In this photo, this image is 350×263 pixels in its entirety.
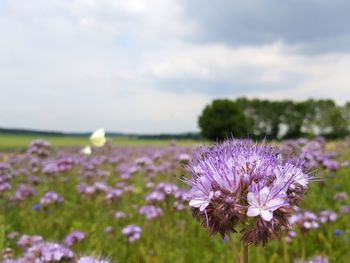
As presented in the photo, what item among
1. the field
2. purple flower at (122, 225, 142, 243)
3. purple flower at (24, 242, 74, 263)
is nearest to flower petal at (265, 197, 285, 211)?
purple flower at (24, 242, 74, 263)

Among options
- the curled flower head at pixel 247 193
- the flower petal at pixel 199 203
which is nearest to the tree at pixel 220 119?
the curled flower head at pixel 247 193

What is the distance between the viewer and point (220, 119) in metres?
62.3

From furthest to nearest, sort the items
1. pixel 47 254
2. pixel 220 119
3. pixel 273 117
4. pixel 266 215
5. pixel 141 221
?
pixel 273 117 < pixel 220 119 < pixel 141 221 < pixel 47 254 < pixel 266 215

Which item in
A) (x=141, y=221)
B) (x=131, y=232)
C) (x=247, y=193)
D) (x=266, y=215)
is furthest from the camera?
(x=141, y=221)

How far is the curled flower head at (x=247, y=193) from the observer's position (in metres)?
1.64

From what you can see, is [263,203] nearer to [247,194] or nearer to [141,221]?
[247,194]

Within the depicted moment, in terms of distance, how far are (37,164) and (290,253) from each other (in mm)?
5991

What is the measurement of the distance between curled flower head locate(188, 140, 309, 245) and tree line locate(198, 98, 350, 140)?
5555 cm

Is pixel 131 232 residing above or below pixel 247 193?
below

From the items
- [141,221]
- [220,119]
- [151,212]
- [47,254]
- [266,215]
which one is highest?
[220,119]

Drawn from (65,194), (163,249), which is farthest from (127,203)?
(163,249)

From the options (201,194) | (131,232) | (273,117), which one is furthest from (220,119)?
(201,194)

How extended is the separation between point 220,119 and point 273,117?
15.6m

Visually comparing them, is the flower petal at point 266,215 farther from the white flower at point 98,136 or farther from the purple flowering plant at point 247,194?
the white flower at point 98,136
